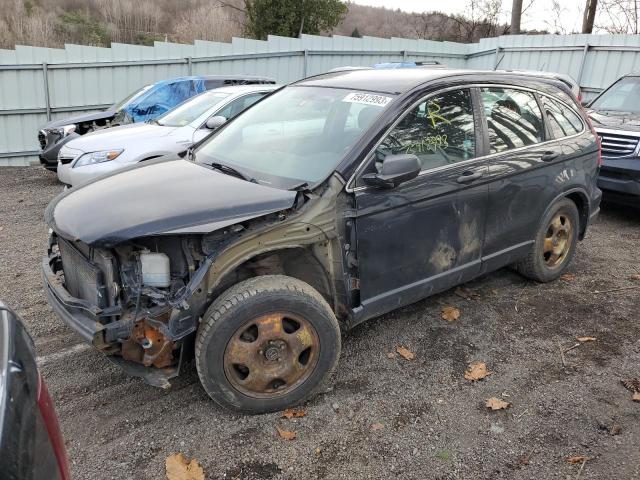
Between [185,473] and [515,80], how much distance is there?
3820 millimetres

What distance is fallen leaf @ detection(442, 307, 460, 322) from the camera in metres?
4.33

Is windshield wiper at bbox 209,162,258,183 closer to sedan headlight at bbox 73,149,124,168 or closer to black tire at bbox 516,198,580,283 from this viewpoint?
black tire at bbox 516,198,580,283

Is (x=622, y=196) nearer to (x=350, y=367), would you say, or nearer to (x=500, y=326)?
(x=500, y=326)

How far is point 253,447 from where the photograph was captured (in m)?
2.88

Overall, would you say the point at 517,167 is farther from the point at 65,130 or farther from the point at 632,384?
the point at 65,130

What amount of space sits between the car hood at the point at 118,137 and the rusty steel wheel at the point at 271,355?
5002 mm

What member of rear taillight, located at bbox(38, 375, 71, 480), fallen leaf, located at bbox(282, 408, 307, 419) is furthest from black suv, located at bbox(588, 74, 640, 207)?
rear taillight, located at bbox(38, 375, 71, 480)

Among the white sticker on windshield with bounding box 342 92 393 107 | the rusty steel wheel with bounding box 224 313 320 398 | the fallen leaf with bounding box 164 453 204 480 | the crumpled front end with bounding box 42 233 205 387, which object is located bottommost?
the fallen leaf with bounding box 164 453 204 480

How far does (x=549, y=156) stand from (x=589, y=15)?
19168mm

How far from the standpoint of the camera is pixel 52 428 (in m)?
1.67

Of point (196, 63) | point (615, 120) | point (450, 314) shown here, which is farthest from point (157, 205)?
point (196, 63)

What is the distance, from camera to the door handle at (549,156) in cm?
441

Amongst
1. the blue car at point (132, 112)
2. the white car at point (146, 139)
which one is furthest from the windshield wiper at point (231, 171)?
the blue car at point (132, 112)

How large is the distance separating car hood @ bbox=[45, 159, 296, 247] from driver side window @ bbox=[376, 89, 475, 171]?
35.7 inches
